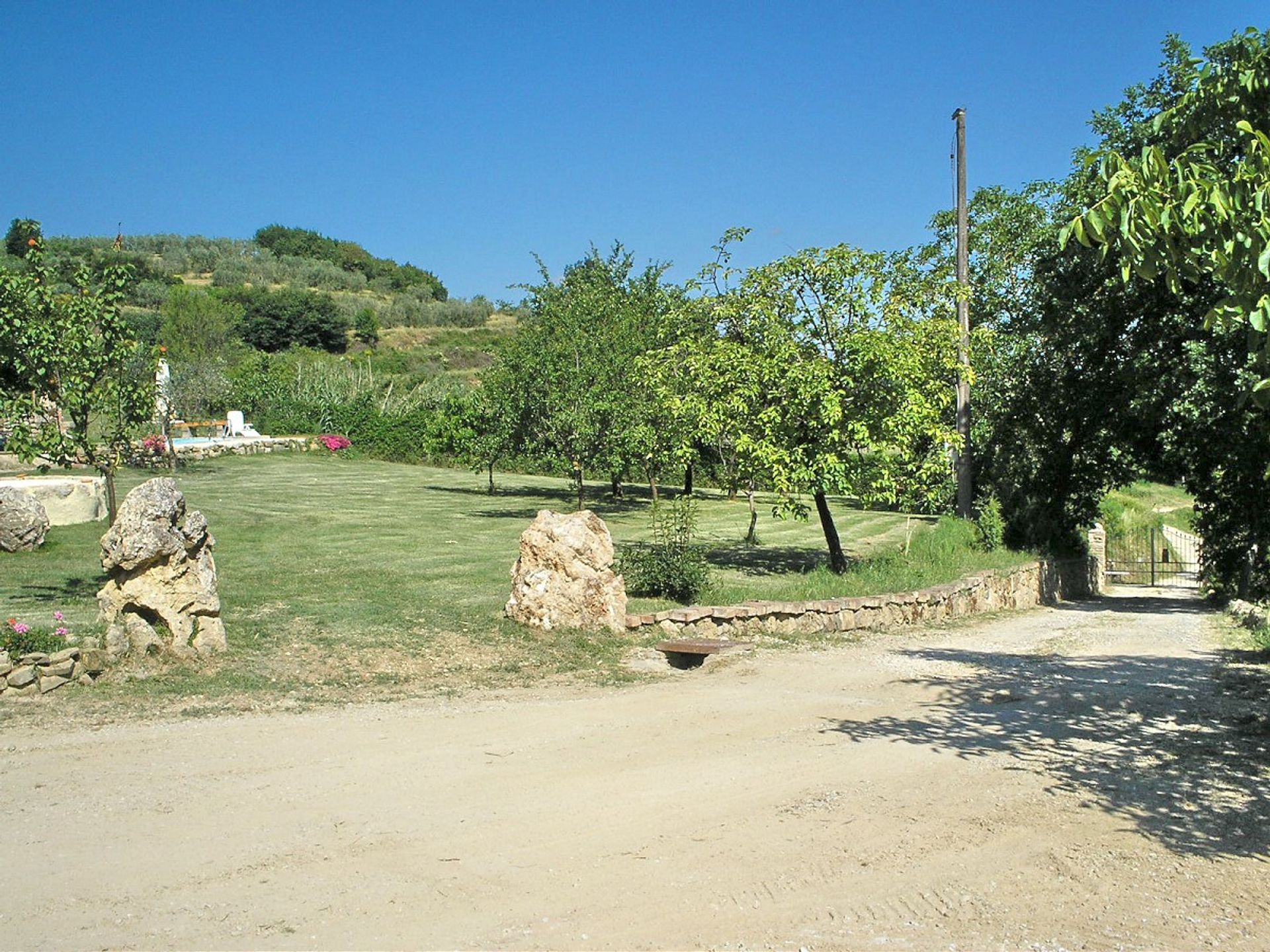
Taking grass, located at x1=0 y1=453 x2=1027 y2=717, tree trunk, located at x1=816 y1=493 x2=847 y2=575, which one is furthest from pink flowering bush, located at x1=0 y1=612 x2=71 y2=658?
tree trunk, located at x1=816 y1=493 x2=847 y2=575

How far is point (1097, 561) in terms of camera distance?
27.5 m

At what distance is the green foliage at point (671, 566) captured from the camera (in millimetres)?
13852

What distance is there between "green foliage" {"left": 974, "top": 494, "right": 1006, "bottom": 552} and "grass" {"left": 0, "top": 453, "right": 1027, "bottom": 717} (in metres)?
0.64

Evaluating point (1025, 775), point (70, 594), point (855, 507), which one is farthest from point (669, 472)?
point (1025, 775)

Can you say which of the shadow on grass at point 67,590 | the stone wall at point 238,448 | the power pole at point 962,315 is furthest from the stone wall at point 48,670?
the stone wall at point 238,448

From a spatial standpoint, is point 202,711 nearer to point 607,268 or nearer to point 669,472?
point 669,472

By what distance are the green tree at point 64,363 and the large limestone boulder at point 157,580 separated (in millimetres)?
3260

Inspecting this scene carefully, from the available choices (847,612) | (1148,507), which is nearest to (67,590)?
(847,612)

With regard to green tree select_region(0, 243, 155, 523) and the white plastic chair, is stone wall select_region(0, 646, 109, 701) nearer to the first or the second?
green tree select_region(0, 243, 155, 523)

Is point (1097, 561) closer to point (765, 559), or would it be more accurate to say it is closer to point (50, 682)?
point (765, 559)

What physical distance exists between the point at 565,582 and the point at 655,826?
6.10 metres

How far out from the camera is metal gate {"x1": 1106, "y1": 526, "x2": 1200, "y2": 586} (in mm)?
31453

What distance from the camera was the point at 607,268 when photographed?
3841cm

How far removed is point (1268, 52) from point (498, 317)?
9374 centimetres
